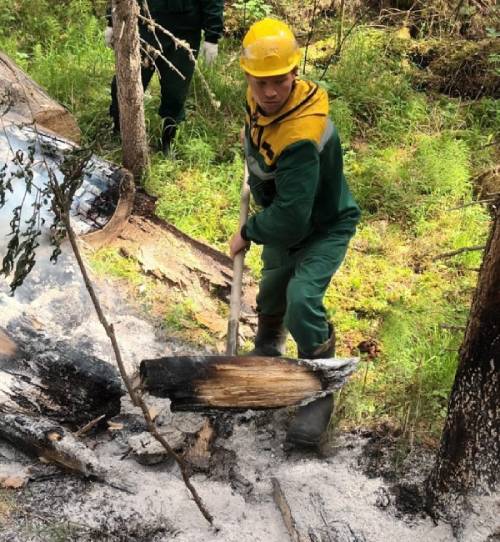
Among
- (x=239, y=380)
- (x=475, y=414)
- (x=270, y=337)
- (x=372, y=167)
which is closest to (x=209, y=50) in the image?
(x=372, y=167)

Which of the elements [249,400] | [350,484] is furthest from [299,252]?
[350,484]

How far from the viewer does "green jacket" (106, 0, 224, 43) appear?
198 inches

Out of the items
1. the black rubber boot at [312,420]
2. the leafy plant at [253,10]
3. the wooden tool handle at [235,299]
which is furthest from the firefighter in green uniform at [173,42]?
the black rubber boot at [312,420]

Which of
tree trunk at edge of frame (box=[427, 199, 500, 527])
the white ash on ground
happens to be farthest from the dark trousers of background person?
tree trunk at edge of frame (box=[427, 199, 500, 527])

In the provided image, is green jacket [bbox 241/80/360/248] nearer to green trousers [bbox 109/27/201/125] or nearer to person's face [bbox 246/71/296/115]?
person's face [bbox 246/71/296/115]

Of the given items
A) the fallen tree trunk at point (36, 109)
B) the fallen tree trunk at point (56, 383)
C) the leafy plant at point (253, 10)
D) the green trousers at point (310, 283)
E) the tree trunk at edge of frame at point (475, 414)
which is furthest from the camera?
the leafy plant at point (253, 10)

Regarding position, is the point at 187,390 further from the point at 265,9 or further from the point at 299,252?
the point at 265,9

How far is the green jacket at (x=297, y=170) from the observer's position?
2715mm

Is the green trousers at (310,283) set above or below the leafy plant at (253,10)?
below

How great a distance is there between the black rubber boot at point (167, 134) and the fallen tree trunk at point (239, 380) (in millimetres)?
3015

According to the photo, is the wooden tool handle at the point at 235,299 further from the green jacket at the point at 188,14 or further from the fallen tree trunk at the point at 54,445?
the green jacket at the point at 188,14

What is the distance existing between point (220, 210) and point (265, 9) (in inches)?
144

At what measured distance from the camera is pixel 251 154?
119 inches

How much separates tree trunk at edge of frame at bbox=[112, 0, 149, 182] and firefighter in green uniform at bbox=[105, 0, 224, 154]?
0.35 m
